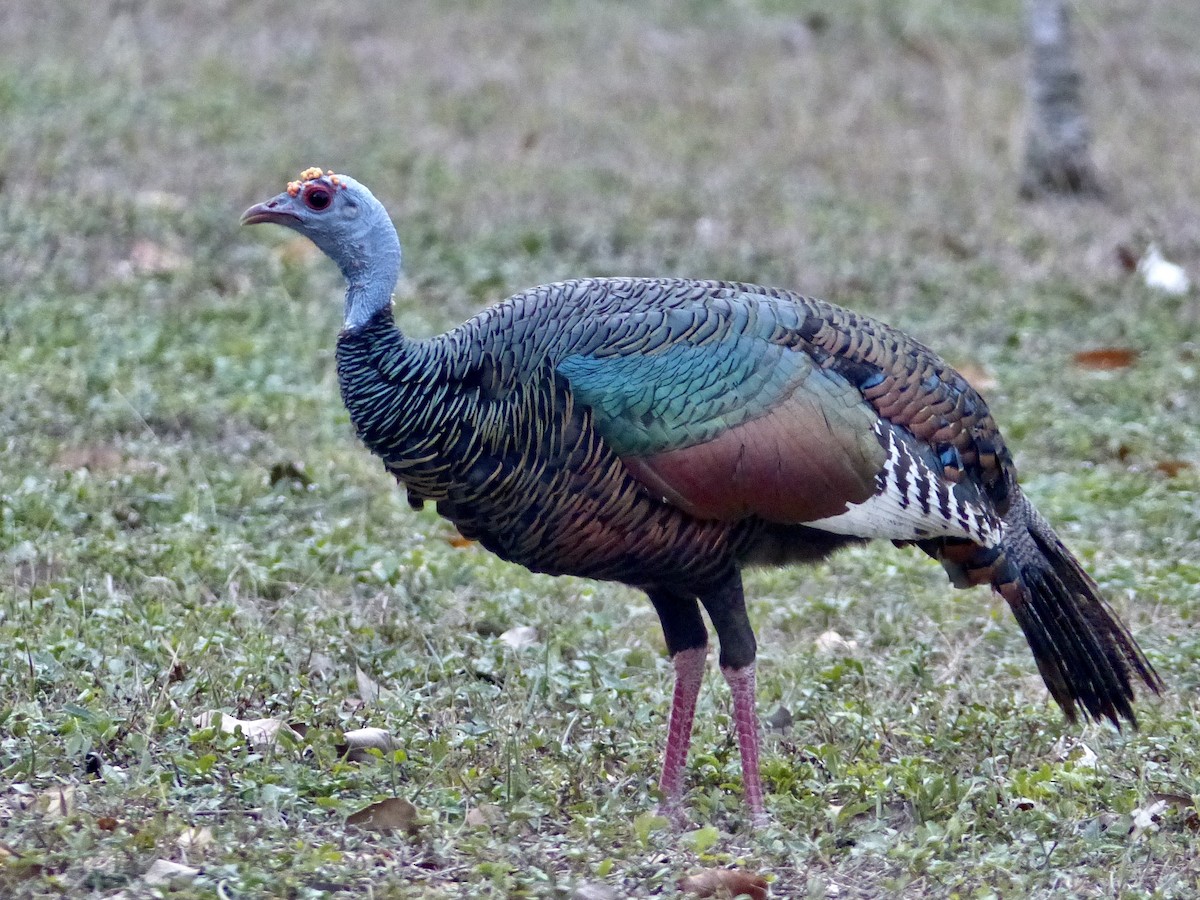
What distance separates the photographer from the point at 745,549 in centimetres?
411

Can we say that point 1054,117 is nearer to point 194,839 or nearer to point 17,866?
point 194,839

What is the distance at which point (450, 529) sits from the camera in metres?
6.03

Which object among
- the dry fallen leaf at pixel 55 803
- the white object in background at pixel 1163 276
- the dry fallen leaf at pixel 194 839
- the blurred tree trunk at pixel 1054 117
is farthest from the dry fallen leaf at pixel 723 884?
the blurred tree trunk at pixel 1054 117

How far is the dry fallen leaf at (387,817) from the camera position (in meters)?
3.62

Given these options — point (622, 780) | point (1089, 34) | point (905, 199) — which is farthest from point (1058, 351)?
point (1089, 34)

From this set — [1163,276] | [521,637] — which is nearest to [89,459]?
[521,637]

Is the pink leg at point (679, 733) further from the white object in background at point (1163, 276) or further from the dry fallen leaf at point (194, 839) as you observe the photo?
the white object in background at point (1163, 276)

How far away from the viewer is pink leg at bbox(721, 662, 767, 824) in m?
4.05

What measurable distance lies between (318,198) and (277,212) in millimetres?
106

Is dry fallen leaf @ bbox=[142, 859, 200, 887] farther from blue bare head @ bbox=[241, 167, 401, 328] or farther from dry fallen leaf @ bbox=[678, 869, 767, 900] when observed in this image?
blue bare head @ bbox=[241, 167, 401, 328]

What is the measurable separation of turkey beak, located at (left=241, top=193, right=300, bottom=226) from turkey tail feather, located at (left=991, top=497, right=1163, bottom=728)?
1.91 metres

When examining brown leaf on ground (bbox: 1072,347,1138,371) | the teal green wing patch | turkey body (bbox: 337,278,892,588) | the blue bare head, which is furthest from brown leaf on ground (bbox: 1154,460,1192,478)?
the blue bare head

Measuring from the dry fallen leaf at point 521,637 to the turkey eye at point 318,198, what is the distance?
142 cm

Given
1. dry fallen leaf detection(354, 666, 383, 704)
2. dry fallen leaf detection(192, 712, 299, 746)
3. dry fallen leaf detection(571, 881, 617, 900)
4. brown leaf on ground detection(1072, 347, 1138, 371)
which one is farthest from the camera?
brown leaf on ground detection(1072, 347, 1138, 371)
